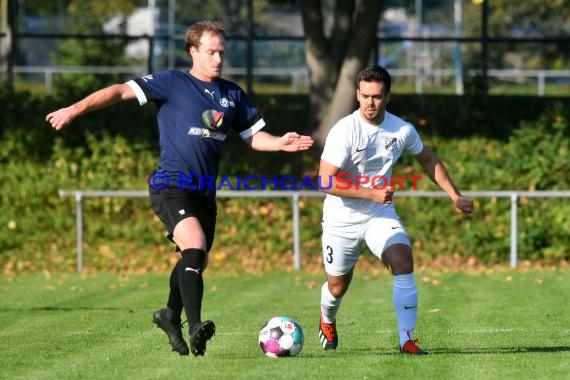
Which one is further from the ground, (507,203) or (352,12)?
(352,12)

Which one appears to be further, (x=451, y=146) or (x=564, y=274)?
(x=451, y=146)

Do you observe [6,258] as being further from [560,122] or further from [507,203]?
[560,122]

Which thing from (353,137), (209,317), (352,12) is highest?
(352,12)

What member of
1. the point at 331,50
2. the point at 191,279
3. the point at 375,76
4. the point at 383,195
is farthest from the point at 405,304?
the point at 331,50

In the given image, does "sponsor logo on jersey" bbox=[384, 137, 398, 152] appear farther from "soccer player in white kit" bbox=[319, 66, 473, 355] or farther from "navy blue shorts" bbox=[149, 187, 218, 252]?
"navy blue shorts" bbox=[149, 187, 218, 252]

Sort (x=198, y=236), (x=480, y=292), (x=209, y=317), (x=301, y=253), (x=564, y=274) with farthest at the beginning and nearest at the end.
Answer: (x=301, y=253)
(x=564, y=274)
(x=480, y=292)
(x=209, y=317)
(x=198, y=236)

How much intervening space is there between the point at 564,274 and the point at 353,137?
9.05 meters

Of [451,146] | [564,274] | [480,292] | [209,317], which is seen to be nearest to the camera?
[209,317]

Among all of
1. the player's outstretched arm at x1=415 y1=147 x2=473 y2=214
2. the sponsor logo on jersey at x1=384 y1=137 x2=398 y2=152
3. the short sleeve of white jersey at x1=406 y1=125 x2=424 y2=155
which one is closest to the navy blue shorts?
the sponsor logo on jersey at x1=384 y1=137 x2=398 y2=152

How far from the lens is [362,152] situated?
911 centimetres

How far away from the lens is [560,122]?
2053 cm

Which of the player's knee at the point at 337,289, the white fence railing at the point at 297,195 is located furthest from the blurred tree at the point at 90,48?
the player's knee at the point at 337,289

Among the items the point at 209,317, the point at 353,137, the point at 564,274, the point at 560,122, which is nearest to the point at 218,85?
the point at 353,137

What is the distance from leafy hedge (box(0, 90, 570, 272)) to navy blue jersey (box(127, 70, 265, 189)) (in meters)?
9.99
